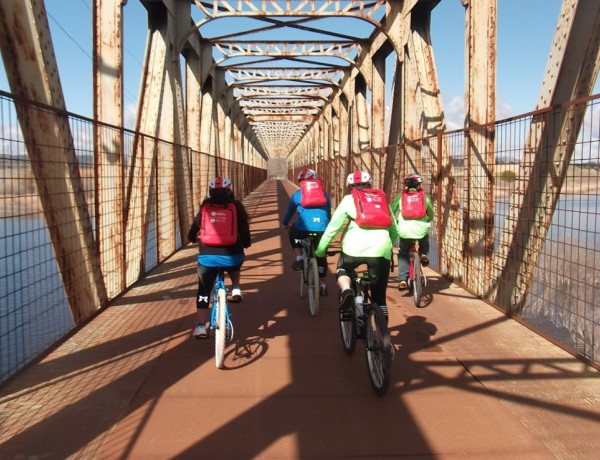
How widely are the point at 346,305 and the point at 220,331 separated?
Answer: 40.7 inches

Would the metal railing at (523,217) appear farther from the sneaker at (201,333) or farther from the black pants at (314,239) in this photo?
the sneaker at (201,333)

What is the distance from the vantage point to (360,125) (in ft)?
58.7

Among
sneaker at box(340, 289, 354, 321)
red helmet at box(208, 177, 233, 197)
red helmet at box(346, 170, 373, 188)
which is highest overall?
red helmet at box(346, 170, 373, 188)

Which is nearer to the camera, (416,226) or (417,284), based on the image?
(417,284)

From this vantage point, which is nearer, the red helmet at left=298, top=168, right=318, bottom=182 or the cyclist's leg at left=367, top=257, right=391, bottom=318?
the cyclist's leg at left=367, top=257, right=391, bottom=318

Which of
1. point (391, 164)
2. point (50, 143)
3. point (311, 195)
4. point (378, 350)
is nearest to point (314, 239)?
point (311, 195)

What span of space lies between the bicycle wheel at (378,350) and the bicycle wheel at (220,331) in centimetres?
110

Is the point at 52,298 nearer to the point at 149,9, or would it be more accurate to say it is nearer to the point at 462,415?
the point at 462,415

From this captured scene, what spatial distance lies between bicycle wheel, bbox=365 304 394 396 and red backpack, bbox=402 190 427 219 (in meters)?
2.75

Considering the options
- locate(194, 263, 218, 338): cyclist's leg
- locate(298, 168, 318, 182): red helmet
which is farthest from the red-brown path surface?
locate(298, 168, 318, 182): red helmet

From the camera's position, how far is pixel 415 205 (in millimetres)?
6656

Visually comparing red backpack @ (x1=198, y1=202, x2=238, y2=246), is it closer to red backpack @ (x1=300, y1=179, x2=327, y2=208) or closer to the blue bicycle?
the blue bicycle

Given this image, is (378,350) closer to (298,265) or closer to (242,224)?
(242,224)

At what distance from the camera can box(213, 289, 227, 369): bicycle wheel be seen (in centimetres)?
432
